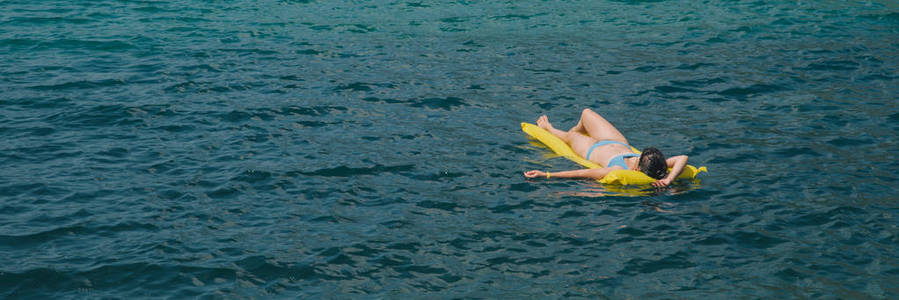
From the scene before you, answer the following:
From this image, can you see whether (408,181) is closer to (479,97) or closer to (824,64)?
(479,97)

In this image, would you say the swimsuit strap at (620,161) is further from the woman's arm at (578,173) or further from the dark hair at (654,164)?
the dark hair at (654,164)

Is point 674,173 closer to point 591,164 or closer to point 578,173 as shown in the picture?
point 578,173

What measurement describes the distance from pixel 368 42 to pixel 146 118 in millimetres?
6781

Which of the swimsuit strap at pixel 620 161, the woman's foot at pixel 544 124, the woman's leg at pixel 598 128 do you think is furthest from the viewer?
the woman's foot at pixel 544 124

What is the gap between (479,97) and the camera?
12758 millimetres

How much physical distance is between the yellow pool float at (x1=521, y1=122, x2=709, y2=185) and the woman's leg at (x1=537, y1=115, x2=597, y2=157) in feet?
0.24

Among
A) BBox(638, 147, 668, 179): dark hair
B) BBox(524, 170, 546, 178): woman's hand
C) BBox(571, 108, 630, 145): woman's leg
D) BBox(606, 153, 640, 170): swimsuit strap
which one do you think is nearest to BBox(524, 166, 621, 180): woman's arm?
BBox(524, 170, 546, 178): woman's hand

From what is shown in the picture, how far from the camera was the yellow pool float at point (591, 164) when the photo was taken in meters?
8.52

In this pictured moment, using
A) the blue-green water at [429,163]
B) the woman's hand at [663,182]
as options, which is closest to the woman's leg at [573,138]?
the blue-green water at [429,163]

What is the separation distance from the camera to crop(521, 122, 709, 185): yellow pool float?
8.52 m

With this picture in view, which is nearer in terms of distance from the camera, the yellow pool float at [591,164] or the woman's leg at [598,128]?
the yellow pool float at [591,164]

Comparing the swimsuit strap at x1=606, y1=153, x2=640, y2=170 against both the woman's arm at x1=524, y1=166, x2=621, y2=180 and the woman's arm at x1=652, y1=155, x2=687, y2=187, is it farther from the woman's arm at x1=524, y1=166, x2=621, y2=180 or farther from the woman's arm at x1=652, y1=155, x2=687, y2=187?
the woman's arm at x1=652, y1=155, x2=687, y2=187

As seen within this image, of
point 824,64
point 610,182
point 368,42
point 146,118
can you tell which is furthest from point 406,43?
point 610,182

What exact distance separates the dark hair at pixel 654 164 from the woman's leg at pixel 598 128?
3.81 feet
